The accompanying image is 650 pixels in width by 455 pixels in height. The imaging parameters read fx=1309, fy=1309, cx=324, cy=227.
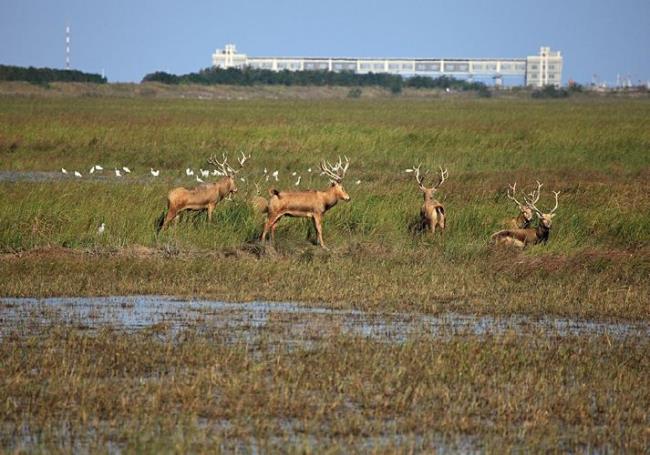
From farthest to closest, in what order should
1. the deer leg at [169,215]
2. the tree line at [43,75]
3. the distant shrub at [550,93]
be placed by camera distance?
the distant shrub at [550,93], the tree line at [43,75], the deer leg at [169,215]

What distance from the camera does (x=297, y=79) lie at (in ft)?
530

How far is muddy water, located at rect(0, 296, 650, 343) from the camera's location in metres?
14.1

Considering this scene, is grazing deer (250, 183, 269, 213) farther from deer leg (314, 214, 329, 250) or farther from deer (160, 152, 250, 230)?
deer leg (314, 214, 329, 250)

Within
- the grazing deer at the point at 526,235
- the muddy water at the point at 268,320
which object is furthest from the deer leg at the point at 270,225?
the muddy water at the point at 268,320

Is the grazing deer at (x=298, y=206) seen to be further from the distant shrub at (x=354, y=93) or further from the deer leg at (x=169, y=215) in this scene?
the distant shrub at (x=354, y=93)

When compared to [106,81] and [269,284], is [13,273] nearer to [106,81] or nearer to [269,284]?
[269,284]

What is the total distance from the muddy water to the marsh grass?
462mm

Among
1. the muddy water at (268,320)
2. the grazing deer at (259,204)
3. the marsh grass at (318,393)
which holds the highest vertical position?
the grazing deer at (259,204)

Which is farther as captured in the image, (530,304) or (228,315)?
(530,304)

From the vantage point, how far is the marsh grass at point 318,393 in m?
9.89

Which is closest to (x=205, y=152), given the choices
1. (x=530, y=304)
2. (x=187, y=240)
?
(x=187, y=240)

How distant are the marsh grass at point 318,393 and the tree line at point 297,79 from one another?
427 ft

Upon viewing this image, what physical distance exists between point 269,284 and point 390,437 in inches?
294

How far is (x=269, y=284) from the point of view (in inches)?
680
